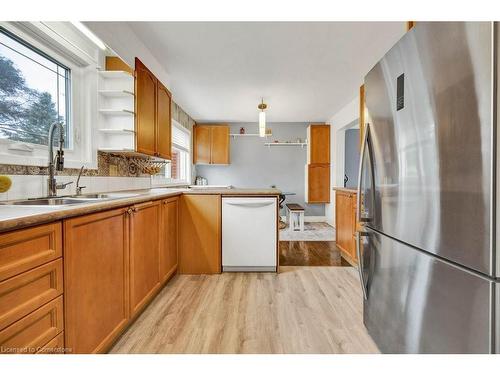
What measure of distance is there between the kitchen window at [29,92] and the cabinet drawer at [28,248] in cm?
101

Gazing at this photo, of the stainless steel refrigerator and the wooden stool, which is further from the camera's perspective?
the wooden stool

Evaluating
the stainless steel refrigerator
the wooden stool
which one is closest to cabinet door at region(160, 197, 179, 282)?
the stainless steel refrigerator

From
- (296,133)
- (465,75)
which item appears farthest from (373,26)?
(296,133)

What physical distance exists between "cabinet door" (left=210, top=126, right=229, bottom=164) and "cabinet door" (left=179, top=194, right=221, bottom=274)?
331 centimetres

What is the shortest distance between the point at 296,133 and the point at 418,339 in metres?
5.69

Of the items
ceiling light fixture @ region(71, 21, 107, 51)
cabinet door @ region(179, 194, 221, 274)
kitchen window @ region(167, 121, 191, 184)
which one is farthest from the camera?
kitchen window @ region(167, 121, 191, 184)

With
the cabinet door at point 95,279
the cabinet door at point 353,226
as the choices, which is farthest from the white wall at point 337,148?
the cabinet door at point 95,279

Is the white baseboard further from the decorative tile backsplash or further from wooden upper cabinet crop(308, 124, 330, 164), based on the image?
the decorative tile backsplash

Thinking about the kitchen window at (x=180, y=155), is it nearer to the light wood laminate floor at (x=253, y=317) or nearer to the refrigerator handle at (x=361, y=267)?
the light wood laminate floor at (x=253, y=317)

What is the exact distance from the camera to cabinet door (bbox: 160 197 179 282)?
2195 mm

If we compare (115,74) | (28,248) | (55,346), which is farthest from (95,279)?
(115,74)

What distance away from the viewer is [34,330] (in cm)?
88

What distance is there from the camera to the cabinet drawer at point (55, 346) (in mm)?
919
